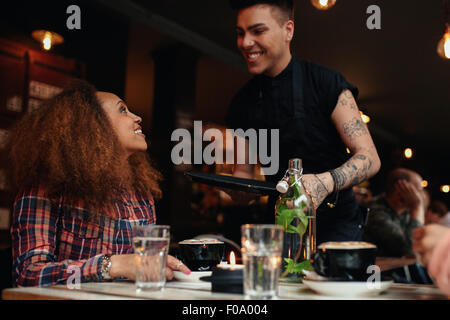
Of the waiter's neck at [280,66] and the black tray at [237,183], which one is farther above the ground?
the waiter's neck at [280,66]

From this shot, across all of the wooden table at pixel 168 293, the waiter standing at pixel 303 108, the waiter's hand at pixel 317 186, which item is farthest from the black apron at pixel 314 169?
the wooden table at pixel 168 293

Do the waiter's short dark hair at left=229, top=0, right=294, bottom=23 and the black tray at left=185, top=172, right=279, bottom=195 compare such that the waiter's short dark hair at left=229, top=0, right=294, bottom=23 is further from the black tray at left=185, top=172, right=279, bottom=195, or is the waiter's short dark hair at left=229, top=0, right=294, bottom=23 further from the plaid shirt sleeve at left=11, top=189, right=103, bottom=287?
the plaid shirt sleeve at left=11, top=189, right=103, bottom=287

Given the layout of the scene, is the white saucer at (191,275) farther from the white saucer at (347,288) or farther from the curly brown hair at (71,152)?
the curly brown hair at (71,152)

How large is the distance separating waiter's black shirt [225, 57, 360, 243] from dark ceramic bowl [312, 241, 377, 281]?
0.91 m

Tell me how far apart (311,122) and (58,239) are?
1122 mm

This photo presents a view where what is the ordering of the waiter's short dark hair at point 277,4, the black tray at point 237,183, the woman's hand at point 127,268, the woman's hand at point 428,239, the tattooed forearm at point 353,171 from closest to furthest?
1. the woman's hand at point 428,239
2. the woman's hand at point 127,268
3. the black tray at point 237,183
4. the tattooed forearm at point 353,171
5. the waiter's short dark hair at point 277,4

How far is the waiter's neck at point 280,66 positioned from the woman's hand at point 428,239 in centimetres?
125

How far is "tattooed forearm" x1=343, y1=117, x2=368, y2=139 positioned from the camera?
1.76m

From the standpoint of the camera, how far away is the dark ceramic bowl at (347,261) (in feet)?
2.90

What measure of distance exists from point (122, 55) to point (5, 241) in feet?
7.27

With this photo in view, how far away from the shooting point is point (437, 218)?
5.44 meters

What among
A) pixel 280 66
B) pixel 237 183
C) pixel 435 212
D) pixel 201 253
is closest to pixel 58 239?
pixel 201 253

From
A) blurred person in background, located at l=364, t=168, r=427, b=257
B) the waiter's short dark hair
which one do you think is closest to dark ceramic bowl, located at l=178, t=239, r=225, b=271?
the waiter's short dark hair

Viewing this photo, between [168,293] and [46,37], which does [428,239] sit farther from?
[46,37]
